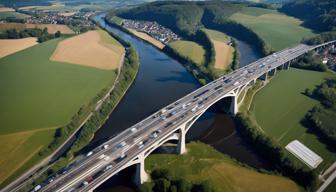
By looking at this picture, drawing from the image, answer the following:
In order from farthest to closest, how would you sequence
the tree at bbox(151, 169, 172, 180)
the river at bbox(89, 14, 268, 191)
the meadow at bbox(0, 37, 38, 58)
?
the meadow at bbox(0, 37, 38, 58)
the river at bbox(89, 14, 268, 191)
the tree at bbox(151, 169, 172, 180)

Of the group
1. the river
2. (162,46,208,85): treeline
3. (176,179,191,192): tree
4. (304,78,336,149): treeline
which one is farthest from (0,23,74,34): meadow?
(176,179,191,192): tree

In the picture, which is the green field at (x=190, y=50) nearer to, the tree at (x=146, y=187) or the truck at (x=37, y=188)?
the tree at (x=146, y=187)

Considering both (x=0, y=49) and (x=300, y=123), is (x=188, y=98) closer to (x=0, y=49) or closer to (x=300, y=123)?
(x=300, y=123)

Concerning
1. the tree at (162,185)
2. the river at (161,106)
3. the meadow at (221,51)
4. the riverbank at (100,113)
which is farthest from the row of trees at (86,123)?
the meadow at (221,51)

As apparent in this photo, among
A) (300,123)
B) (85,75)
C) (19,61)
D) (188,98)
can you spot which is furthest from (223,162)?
(19,61)

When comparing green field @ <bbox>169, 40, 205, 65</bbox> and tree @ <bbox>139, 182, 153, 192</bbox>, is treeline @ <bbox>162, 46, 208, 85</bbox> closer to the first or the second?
green field @ <bbox>169, 40, 205, 65</bbox>

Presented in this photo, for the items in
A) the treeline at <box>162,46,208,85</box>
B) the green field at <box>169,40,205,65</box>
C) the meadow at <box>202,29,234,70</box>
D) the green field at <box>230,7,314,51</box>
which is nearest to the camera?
the treeline at <box>162,46,208,85</box>

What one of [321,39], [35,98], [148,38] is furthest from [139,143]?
[321,39]
